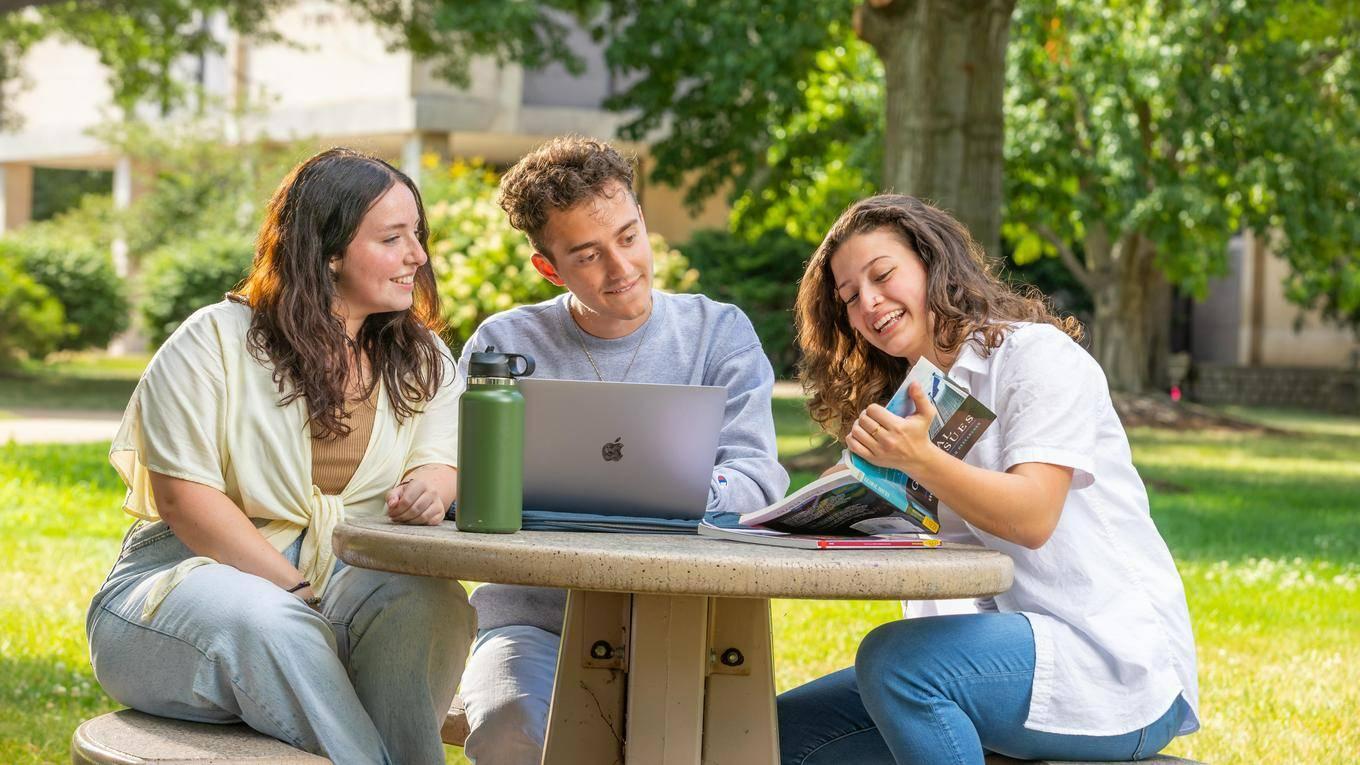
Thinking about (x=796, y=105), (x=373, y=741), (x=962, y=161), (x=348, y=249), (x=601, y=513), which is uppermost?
(x=796, y=105)

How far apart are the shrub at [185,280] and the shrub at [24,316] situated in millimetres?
1238

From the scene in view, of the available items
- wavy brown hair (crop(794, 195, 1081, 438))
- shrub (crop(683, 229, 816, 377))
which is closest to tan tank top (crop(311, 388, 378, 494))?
wavy brown hair (crop(794, 195, 1081, 438))

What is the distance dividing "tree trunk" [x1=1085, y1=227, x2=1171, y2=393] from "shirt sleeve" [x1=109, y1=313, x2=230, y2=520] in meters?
18.4

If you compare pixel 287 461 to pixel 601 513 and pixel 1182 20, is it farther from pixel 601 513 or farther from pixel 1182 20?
pixel 1182 20

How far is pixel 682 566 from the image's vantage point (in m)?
2.05

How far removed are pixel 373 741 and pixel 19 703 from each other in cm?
273

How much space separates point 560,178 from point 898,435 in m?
1.01

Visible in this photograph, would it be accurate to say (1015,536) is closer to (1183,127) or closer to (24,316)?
(1183,127)

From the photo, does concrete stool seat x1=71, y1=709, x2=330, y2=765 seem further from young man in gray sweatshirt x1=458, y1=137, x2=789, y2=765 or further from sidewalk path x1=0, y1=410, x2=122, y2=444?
sidewalk path x1=0, y1=410, x2=122, y2=444

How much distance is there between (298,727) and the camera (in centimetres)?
231

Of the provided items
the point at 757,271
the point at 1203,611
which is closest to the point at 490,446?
the point at 1203,611

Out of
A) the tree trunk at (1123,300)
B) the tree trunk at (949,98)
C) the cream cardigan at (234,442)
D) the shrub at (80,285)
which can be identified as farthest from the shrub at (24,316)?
the cream cardigan at (234,442)

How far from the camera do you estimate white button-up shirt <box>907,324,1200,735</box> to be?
2.46m

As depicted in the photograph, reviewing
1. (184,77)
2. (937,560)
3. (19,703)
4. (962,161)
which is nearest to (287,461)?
(937,560)
